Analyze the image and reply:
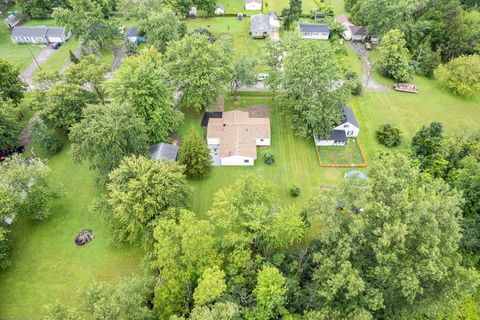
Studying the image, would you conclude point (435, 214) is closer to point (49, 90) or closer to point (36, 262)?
point (36, 262)

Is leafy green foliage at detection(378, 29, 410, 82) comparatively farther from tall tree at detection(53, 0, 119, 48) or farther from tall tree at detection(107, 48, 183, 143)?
tall tree at detection(53, 0, 119, 48)

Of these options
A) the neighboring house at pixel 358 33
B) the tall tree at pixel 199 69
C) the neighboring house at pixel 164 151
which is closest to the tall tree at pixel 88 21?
the tall tree at pixel 199 69

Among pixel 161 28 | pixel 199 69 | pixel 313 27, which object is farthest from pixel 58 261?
pixel 313 27

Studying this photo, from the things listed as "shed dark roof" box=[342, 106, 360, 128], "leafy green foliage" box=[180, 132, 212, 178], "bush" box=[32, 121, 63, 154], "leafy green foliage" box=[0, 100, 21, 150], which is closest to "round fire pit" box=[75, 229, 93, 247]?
"leafy green foliage" box=[180, 132, 212, 178]

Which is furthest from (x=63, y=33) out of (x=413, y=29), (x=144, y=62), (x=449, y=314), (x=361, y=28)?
(x=449, y=314)

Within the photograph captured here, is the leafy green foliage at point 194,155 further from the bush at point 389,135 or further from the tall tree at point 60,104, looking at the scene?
the bush at point 389,135

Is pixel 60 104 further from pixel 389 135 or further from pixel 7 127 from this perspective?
pixel 389 135
